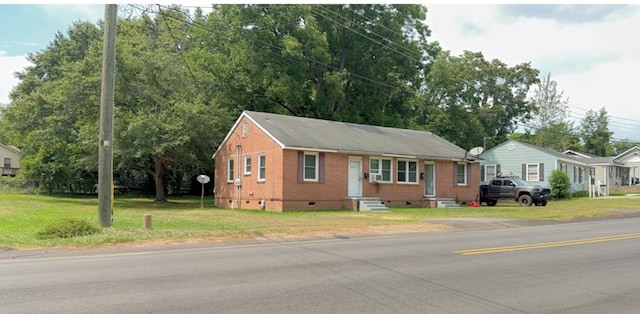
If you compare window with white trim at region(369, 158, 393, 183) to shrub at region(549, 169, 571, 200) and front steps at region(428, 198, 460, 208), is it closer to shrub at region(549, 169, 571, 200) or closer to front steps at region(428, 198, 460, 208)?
front steps at region(428, 198, 460, 208)

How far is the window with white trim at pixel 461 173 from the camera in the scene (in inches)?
1299

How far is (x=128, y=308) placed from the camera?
6.28 metres

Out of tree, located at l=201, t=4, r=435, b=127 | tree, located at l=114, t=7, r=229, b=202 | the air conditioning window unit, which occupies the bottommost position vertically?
the air conditioning window unit

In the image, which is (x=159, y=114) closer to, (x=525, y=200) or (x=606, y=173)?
(x=525, y=200)

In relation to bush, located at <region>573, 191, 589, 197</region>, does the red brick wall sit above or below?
above

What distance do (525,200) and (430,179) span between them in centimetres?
655

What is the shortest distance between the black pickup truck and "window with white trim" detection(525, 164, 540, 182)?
Answer: 390 inches

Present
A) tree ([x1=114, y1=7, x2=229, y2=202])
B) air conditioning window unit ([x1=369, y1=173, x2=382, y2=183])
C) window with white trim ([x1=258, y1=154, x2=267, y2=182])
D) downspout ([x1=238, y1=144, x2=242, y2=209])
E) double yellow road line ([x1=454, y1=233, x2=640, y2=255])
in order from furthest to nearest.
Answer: tree ([x1=114, y1=7, x2=229, y2=202]) → downspout ([x1=238, y1=144, x2=242, y2=209]) → air conditioning window unit ([x1=369, y1=173, x2=382, y2=183]) → window with white trim ([x1=258, y1=154, x2=267, y2=182]) → double yellow road line ([x1=454, y1=233, x2=640, y2=255])

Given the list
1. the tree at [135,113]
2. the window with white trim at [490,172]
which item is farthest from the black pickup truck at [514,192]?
the tree at [135,113]

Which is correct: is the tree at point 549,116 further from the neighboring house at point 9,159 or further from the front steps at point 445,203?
the neighboring house at point 9,159

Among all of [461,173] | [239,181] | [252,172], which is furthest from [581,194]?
[239,181]

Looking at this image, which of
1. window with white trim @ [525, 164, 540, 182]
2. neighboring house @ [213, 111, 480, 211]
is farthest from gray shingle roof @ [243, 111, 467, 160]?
window with white trim @ [525, 164, 540, 182]

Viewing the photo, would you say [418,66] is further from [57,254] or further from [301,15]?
[57,254]

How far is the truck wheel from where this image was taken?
32.5 m
